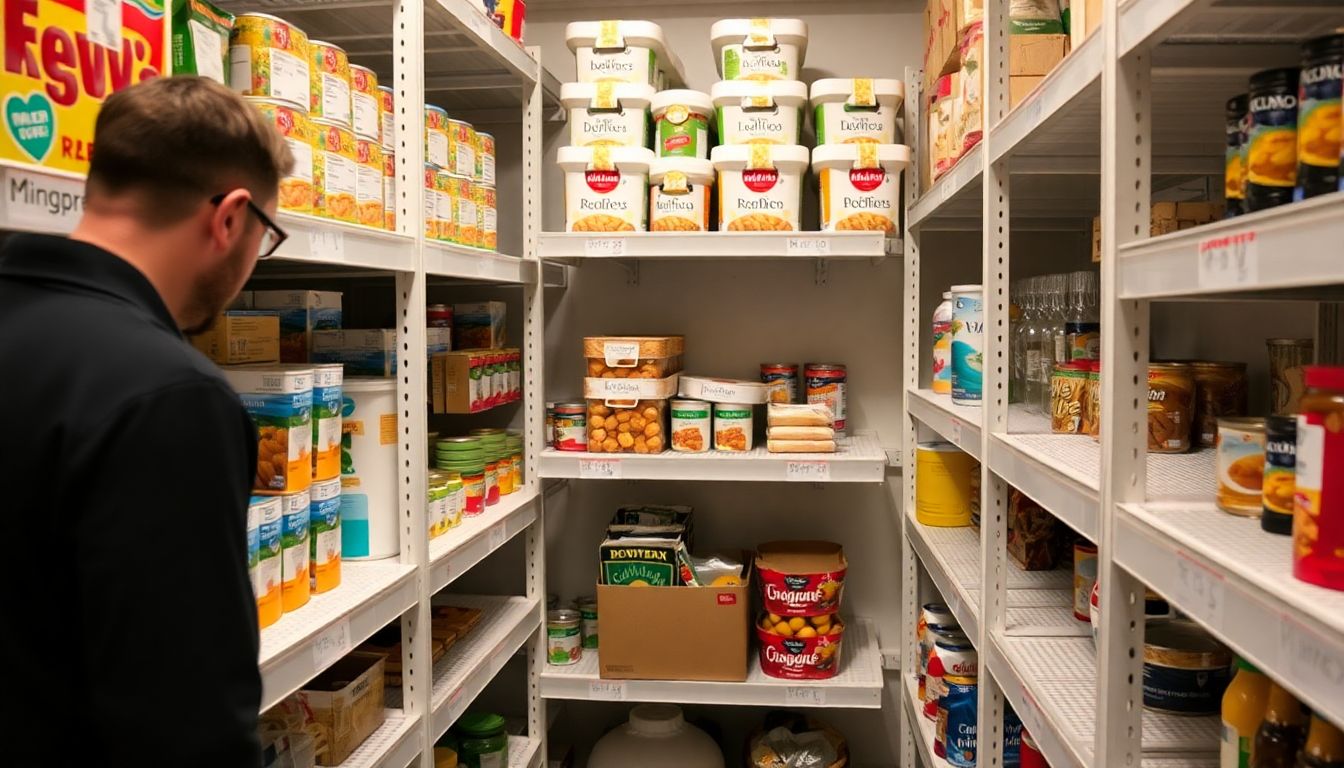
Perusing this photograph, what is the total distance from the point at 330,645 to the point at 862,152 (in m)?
2.04

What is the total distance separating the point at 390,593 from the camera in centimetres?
213

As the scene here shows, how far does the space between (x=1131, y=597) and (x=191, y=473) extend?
3.78 feet

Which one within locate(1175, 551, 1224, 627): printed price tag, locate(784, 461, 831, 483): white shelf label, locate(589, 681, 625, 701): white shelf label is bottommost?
locate(589, 681, 625, 701): white shelf label

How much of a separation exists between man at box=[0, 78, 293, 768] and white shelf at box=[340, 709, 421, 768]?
43.4 inches

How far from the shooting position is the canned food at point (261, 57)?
179 centimetres

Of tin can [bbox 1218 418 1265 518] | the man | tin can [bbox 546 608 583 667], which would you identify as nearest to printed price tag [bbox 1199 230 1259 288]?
tin can [bbox 1218 418 1265 518]

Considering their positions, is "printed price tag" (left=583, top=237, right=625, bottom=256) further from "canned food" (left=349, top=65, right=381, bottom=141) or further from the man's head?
the man's head

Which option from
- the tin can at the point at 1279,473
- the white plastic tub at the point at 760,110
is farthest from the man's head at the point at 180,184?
the white plastic tub at the point at 760,110

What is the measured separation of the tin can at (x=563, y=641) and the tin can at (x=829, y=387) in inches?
43.4

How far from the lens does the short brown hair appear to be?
42.4 inches

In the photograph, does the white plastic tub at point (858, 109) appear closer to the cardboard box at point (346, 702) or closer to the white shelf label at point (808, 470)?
the white shelf label at point (808, 470)

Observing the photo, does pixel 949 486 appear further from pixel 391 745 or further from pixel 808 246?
pixel 391 745

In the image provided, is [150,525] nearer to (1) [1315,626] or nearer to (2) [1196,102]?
(1) [1315,626]

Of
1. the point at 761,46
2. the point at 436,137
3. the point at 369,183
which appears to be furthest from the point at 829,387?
the point at 369,183
